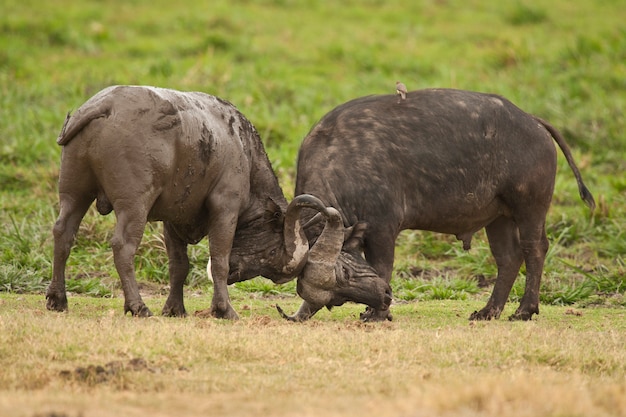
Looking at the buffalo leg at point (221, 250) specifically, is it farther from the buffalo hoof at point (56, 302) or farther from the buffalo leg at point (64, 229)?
the buffalo hoof at point (56, 302)

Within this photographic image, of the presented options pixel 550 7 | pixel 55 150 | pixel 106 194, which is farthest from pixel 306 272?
pixel 550 7

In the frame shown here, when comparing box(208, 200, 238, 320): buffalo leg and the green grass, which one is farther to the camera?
the green grass

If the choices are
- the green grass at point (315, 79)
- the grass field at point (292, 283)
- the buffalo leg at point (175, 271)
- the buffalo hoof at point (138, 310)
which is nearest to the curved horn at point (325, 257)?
the grass field at point (292, 283)

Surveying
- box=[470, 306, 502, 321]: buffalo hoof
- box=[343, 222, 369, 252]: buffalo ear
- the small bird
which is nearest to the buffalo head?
box=[343, 222, 369, 252]: buffalo ear

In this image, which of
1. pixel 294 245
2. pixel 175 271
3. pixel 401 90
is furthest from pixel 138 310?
pixel 401 90

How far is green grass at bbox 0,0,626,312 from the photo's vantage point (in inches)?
477

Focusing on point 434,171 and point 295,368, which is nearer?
point 295,368

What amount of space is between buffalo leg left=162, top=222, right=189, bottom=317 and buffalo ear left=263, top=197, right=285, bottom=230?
30.8 inches

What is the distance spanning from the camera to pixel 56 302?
349 inches

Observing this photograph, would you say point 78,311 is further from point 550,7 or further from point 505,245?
point 550,7

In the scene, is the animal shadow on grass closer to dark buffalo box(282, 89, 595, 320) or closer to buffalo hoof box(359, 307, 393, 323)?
dark buffalo box(282, 89, 595, 320)

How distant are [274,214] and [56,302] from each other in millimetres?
1945

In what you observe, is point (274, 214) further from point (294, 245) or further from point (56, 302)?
point (56, 302)

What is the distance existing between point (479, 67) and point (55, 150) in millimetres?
7864
